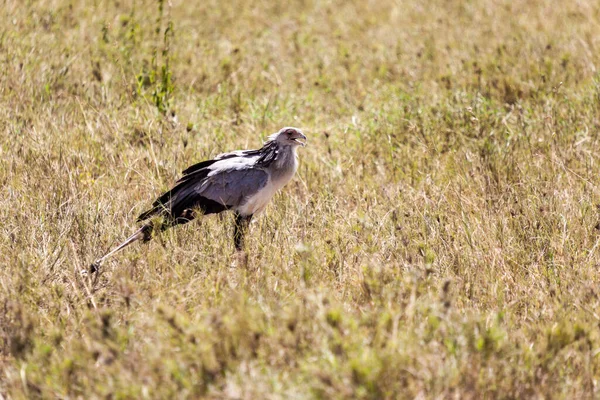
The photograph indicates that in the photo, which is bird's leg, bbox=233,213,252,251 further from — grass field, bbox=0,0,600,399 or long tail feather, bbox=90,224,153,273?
long tail feather, bbox=90,224,153,273

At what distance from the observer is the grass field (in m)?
3.42

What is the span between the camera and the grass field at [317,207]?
3418 millimetres

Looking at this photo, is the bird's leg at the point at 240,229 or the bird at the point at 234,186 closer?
the bird's leg at the point at 240,229

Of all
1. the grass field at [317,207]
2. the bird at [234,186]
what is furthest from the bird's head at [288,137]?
the grass field at [317,207]

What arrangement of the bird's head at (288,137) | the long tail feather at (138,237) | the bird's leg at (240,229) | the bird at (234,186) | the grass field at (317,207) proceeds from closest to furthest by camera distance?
the grass field at (317,207), the long tail feather at (138,237), the bird's leg at (240,229), the bird at (234,186), the bird's head at (288,137)

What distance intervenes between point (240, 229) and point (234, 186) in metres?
0.29

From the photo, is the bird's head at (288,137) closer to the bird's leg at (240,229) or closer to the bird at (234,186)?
the bird at (234,186)

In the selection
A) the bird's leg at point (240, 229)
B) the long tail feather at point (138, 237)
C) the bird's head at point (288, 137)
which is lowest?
the bird's leg at point (240, 229)

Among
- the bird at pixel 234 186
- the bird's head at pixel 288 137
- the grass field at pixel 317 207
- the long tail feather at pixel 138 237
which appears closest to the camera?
the grass field at pixel 317 207

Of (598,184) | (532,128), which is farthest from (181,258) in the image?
(532,128)

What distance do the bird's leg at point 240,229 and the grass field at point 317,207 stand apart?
7cm

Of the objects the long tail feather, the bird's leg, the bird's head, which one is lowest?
the bird's leg

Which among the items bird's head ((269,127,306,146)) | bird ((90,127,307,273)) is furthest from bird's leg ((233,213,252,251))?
bird's head ((269,127,306,146))

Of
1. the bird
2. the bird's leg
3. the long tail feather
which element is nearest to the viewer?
the long tail feather
